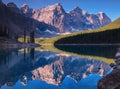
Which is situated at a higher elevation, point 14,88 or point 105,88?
point 105,88

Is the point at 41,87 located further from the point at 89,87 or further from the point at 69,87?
the point at 89,87

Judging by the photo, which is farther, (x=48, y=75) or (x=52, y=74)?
(x=52, y=74)

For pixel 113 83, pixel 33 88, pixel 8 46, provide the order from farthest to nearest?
1. pixel 8 46
2. pixel 33 88
3. pixel 113 83

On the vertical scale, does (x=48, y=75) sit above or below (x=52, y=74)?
above

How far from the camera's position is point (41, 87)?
3406cm

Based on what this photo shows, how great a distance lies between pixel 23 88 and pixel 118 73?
1442 cm

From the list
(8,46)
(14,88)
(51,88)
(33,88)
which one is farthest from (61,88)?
(8,46)

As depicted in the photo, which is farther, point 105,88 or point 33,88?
point 33,88

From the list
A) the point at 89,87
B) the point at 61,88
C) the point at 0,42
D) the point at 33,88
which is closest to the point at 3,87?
the point at 33,88

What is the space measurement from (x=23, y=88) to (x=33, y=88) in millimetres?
1183

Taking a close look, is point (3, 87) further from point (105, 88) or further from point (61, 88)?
point (105, 88)

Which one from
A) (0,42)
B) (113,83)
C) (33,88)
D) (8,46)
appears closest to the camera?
(113,83)

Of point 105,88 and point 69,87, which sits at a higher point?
point 105,88

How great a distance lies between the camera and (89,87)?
33594mm
